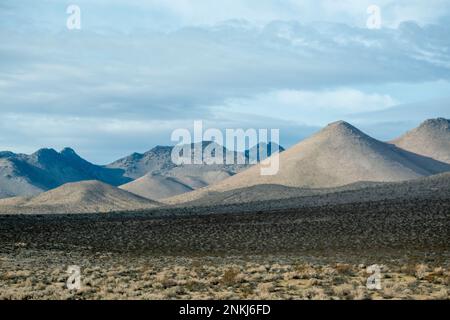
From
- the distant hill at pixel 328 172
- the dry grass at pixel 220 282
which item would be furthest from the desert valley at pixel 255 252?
the distant hill at pixel 328 172

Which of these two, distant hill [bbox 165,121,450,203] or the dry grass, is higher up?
distant hill [bbox 165,121,450,203]

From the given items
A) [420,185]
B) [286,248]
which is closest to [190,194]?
[420,185]

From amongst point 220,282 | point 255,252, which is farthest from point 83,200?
point 220,282

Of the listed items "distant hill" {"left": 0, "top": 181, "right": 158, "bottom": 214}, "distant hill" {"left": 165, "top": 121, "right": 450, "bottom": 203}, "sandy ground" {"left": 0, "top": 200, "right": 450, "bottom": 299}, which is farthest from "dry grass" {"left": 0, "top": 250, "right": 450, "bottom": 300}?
"distant hill" {"left": 165, "top": 121, "right": 450, "bottom": 203}

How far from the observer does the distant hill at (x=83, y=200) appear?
519 feet

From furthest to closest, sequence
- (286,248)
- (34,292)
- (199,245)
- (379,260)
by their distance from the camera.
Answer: (199,245) < (286,248) < (379,260) < (34,292)

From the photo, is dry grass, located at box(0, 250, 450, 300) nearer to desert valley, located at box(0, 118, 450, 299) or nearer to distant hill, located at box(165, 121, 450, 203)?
desert valley, located at box(0, 118, 450, 299)

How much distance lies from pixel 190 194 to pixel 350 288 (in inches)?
6891

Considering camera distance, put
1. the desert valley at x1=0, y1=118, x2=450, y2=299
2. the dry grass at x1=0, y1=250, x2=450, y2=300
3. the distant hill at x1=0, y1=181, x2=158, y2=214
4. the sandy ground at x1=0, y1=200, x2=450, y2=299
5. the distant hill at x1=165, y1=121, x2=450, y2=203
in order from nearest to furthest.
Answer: the dry grass at x1=0, y1=250, x2=450, y2=300, the sandy ground at x1=0, y1=200, x2=450, y2=299, the desert valley at x1=0, y1=118, x2=450, y2=299, the distant hill at x1=0, y1=181, x2=158, y2=214, the distant hill at x1=165, y1=121, x2=450, y2=203

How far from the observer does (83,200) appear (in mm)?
171500

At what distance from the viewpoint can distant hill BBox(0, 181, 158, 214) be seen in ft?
519

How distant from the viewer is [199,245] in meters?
45.0

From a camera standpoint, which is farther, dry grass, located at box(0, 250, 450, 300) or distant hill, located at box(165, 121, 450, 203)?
distant hill, located at box(165, 121, 450, 203)

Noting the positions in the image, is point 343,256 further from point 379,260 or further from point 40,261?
point 40,261
